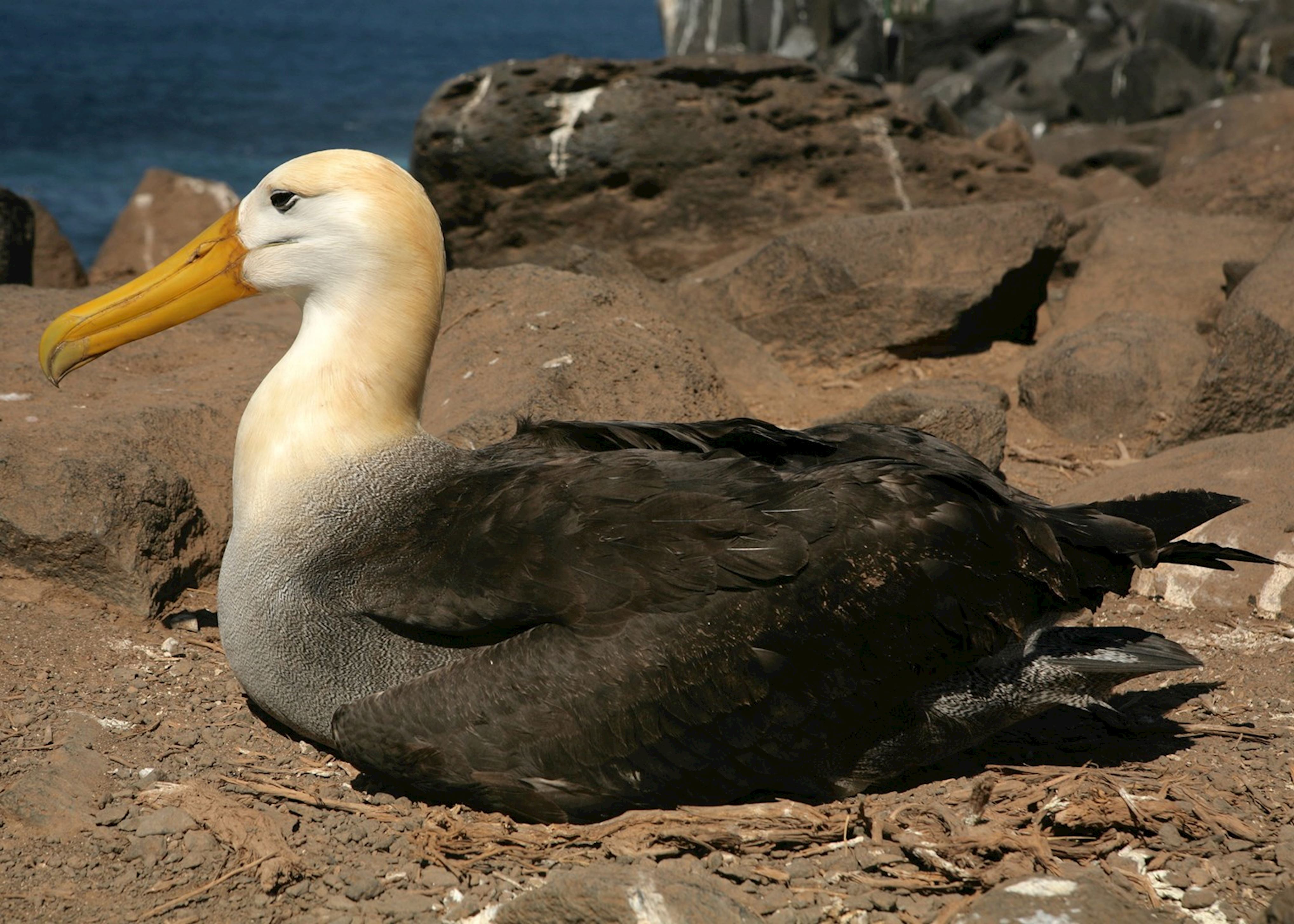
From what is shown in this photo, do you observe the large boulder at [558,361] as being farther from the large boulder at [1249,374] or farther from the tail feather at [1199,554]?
the tail feather at [1199,554]

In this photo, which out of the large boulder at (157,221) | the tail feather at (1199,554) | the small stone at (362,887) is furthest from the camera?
the large boulder at (157,221)

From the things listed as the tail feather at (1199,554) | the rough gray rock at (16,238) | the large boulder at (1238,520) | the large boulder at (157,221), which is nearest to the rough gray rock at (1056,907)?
the tail feather at (1199,554)

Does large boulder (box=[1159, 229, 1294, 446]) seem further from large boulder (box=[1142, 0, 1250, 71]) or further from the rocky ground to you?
large boulder (box=[1142, 0, 1250, 71])

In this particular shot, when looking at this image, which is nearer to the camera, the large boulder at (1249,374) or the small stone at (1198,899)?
the small stone at (1198,899)

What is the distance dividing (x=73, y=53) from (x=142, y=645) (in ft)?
176

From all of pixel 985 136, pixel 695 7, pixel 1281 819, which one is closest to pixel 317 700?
pixel 1281 819

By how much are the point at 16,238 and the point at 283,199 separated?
24.1ft

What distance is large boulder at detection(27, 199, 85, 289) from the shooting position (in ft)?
37.8

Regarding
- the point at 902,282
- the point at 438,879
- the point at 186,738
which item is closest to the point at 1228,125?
the point at 902,282

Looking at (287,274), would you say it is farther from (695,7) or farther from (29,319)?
(695,7)

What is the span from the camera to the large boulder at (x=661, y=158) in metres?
11.1

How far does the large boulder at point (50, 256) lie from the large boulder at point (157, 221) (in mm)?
515

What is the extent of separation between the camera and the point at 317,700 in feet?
14.6

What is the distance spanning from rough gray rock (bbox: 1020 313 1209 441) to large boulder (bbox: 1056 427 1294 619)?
4.05 ft
